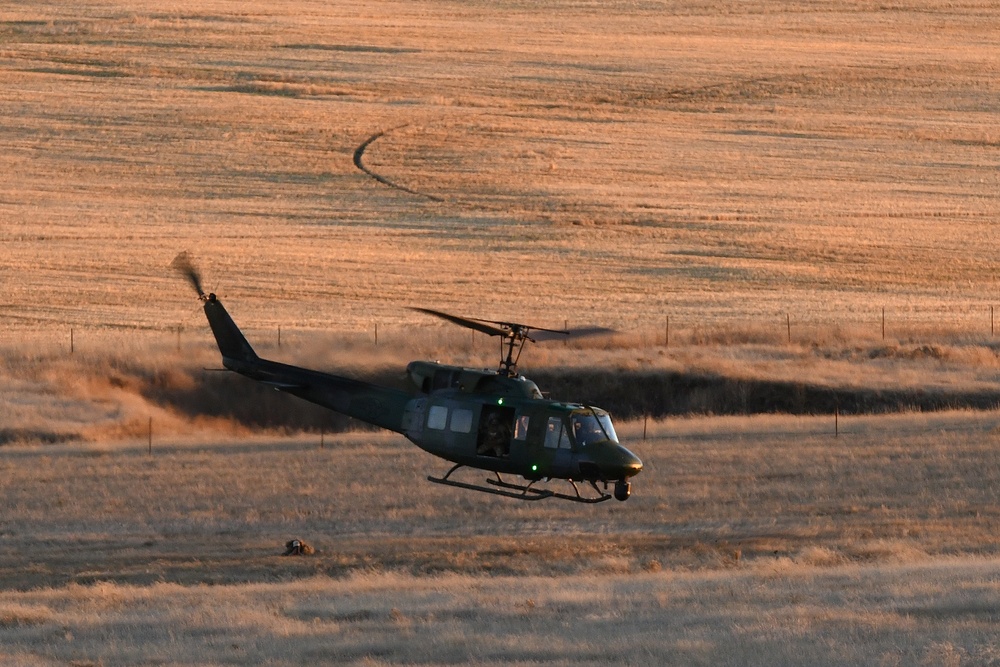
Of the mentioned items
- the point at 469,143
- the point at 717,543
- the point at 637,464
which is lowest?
the point at 717,543

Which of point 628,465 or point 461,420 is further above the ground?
point 461,420

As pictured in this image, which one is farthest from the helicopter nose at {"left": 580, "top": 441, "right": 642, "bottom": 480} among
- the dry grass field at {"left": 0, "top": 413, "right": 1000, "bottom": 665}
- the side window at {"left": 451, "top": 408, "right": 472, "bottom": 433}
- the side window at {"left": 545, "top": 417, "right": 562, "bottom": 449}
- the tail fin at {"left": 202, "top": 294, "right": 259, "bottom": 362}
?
the tail fin at {"left": 202, "top": 294, "right": 259, "bottom": 362}

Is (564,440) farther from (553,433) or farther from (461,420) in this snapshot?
(461,420)

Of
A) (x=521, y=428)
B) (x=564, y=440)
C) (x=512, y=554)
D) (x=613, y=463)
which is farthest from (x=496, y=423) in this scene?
(x=512, y=554)

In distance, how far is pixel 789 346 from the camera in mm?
43062

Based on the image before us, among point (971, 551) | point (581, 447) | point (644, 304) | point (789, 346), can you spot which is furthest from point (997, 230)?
point (581, 447)

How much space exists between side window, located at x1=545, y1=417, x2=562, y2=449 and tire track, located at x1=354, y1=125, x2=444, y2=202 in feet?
139

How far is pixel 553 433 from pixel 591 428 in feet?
1.62

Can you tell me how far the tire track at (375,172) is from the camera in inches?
2616

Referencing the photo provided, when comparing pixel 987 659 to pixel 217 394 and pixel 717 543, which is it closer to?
pixel 717 543

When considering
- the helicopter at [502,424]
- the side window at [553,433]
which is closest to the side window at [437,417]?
the helicopter at [502,424]

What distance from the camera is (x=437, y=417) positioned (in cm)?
2486

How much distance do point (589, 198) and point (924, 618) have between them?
4651 cm

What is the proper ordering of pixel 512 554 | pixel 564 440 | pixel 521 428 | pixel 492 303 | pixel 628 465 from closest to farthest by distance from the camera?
1. pixel 628 465
2. pixel 564 440
3. pixel 521 428
4. pixel 512 554
5. pixel 492 303
